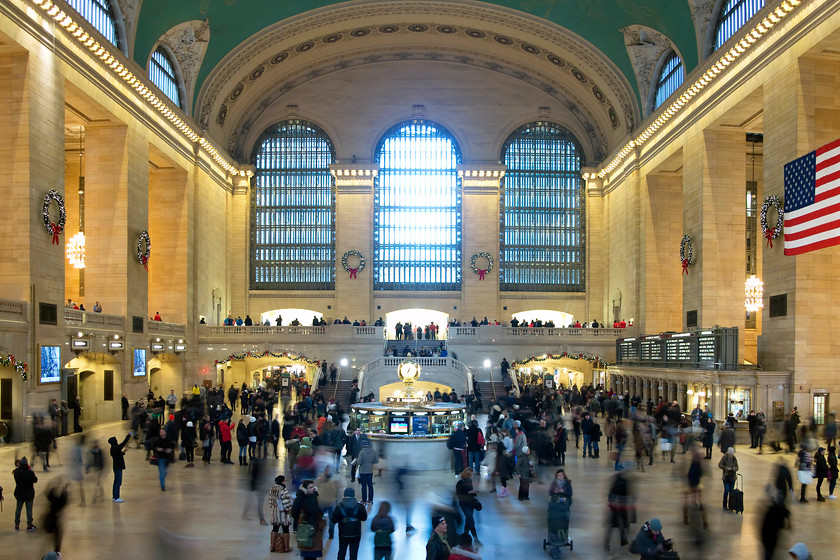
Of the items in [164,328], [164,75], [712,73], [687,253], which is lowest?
[164,328]

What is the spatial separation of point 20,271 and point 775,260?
2128 cm

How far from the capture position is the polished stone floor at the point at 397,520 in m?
10.7

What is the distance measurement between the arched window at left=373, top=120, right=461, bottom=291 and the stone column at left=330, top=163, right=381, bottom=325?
90 cm

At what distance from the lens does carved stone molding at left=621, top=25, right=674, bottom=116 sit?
111 feet

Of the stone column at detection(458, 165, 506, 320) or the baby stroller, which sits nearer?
the baby stroller

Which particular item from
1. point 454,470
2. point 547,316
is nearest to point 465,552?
point 454,470

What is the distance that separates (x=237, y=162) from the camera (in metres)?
44.2

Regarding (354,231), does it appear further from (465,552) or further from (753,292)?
(465,552)

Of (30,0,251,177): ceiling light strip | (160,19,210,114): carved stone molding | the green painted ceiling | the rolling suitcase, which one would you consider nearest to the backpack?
the rolling suitcase

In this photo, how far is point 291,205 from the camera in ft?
149

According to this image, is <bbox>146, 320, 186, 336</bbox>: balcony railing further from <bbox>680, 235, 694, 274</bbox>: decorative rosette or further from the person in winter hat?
the person in winter hat

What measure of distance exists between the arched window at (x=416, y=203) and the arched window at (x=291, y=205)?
3.00m

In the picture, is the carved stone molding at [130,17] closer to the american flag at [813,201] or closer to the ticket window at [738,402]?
the american flag at [813,201]

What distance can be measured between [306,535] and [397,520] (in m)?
3.78
